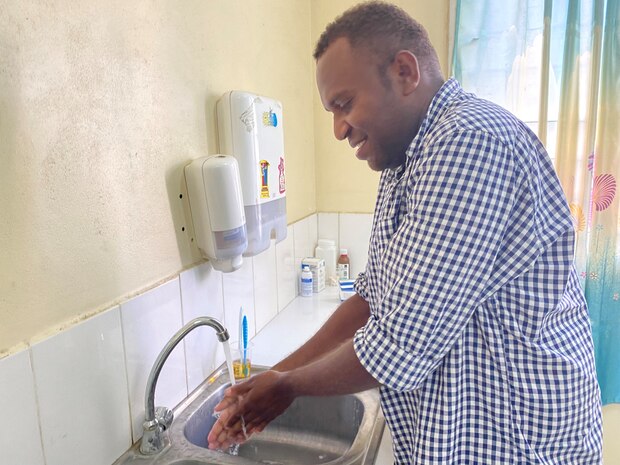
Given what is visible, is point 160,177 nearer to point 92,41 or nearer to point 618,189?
point 92,41

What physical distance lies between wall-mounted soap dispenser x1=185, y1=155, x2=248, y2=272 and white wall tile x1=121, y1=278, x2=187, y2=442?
13cm

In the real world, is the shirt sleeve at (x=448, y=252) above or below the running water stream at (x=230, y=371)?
→ above

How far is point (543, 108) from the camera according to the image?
1.79 metres

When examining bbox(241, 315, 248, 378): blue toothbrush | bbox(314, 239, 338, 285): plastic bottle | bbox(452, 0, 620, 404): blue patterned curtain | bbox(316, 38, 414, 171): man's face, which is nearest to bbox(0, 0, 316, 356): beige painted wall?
bbox(241, 315, 248, 378): blue toothbrush

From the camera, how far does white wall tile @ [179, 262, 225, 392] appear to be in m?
1.15

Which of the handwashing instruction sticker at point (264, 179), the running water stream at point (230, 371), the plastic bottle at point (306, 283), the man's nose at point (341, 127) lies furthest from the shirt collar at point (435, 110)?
the plastic bottle at point (306, 283)

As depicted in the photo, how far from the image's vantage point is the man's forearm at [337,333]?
3.42 feet

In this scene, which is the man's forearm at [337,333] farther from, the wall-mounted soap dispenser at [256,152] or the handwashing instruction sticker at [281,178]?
the handwashing instruction sticker at [281,178]

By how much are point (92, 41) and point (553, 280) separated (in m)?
0.84

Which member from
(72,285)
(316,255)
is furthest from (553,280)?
(316,255)

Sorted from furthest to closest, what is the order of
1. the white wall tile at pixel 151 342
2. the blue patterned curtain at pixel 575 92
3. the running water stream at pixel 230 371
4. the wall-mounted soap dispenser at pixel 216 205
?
the blue patterned curtain at pixel 575 92, the wall-mounted soap dispenser at pixel 216 205, the white wall tile at pixel 151 342, the running water stream at pixel 230 371

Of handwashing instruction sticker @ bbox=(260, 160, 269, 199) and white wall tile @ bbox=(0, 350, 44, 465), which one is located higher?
handwashing instruction sticker @ bbox=(260, 160, 269, 199)

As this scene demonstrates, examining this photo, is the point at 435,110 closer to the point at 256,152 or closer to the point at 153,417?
the point at 256,152

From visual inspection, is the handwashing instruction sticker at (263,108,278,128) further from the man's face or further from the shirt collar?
the shirt collar
